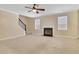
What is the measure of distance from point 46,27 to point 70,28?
0.40 meters

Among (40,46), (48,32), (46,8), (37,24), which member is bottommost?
(40,46)

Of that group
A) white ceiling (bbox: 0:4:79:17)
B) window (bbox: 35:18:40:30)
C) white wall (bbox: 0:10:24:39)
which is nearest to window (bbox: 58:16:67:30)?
white ceiling (bbox: 0:4:79:17)

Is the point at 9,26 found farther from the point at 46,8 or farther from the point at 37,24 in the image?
the point at 46,8

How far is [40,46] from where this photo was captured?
5.30ft

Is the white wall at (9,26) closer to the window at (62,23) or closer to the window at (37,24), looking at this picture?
the window at (37,24)

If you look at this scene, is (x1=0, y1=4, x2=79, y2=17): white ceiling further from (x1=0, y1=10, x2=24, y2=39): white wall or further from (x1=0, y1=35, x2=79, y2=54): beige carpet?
(x1=0, y1=35, x2=79, y2=54): beige carpet

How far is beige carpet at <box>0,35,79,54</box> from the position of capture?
5.23 feet

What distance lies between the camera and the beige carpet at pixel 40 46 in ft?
5.23

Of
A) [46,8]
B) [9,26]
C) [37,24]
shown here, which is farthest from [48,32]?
[9,26]

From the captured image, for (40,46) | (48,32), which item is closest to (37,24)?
(48,32)

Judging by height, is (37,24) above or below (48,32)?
above

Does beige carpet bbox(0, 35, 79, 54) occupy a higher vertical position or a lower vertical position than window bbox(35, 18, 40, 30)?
lower

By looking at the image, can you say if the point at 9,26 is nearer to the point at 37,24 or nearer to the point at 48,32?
the point at 37,24
